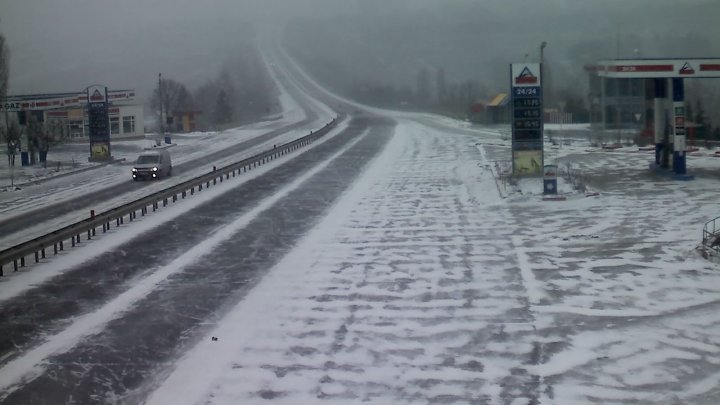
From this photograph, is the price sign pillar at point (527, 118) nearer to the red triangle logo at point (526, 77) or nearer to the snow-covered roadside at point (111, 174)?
the red triangle logo at point (526, 77)

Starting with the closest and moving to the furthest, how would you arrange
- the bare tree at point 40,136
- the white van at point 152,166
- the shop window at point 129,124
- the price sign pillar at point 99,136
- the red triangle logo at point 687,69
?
the red triangle logo at point 687,69
the white van at point 152,166
the bare tree at point 40,136
the price sign pillar at point 99,136
the shop window at point 129,124

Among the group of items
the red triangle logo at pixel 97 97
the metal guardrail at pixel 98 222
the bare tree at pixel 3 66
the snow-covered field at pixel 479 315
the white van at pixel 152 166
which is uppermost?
the bare tree at pixel 3 66

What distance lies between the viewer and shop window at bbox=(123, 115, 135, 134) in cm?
6431

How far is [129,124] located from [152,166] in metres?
31.2

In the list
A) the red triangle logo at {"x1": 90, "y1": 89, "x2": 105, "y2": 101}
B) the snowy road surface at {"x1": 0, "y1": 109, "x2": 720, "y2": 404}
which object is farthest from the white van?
the snowy road surface at {"x1": 0, "y1": 109, "x2": 720, "y2": 404}

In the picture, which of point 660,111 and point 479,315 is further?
point 660,111

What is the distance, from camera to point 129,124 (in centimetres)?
6469

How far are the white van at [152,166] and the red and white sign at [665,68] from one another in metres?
19.8

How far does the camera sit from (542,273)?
15.1 metres

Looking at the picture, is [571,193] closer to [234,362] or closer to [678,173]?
[678,173]

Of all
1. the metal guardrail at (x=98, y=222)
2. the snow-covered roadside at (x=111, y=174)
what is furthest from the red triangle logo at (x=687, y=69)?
the snow-covered roadside at (x=111, y=174)

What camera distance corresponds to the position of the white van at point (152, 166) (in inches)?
1382

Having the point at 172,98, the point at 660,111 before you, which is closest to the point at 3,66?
the point at 660,111

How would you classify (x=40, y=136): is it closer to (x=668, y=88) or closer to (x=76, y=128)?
(x=76, y=128)
